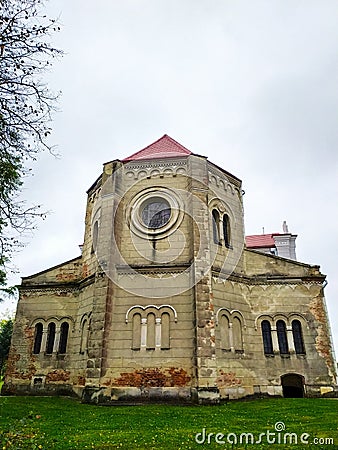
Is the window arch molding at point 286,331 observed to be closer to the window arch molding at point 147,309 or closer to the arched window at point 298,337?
the arched window at point 298,337

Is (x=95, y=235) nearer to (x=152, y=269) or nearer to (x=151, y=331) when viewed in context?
(x=152, y=269)

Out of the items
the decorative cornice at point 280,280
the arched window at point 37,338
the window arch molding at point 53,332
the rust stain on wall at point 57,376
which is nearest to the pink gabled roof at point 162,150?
the decorative cornice at point 280,280

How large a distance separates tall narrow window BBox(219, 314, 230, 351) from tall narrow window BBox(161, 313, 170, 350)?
8.38 feet

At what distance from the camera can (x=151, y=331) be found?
53.1 ft

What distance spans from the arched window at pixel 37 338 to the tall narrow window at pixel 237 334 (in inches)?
405

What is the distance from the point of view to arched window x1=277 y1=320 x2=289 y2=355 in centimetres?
1841

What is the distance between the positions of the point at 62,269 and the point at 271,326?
12.0m

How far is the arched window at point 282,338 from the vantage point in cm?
1841

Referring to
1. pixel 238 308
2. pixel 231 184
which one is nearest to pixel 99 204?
pixel 231 184

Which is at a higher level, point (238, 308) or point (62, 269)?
point (62, 269)

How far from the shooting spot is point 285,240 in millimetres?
30922

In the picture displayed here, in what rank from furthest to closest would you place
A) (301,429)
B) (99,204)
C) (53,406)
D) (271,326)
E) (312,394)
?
(99,204), (271,326), (312,394), (53,406), (301,429)

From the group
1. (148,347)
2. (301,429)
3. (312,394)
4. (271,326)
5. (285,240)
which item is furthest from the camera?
(285,240)

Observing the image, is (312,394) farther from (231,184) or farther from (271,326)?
(231,184)
